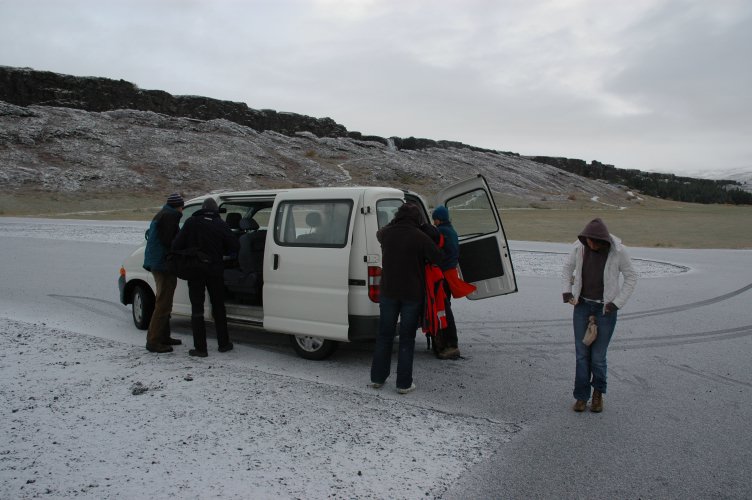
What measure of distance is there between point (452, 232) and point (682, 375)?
9.47 feet

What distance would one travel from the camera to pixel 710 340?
790 centimetres

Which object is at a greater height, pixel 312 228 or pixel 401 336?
pixel 312 228

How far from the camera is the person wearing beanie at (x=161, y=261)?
6.95 m

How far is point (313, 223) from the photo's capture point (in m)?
6.62

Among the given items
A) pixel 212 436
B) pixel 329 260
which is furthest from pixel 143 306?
pixel 212 436

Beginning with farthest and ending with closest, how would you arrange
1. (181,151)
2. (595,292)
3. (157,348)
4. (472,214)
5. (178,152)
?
(181,151) < (178,152) < (472,214) < (157,348) < (595,292)

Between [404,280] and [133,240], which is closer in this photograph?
[404,280]

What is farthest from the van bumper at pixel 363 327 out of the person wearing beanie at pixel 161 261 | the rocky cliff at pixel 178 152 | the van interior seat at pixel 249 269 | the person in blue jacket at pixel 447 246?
the rocky cliff at pixel 178 152

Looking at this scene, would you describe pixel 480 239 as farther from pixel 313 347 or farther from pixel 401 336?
pixel 313 347

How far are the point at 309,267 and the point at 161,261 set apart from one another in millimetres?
1870

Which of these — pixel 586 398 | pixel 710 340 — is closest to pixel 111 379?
pixel 586 398

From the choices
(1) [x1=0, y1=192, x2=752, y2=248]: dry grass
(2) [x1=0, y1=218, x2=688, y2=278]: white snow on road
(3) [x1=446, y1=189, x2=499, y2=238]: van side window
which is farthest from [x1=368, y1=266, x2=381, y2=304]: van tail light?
(1) [x1=0, y1=192, x2=752, y2=248]: dry grass

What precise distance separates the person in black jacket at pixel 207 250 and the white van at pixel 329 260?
1.29 ft

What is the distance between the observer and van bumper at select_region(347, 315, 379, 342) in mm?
6223
